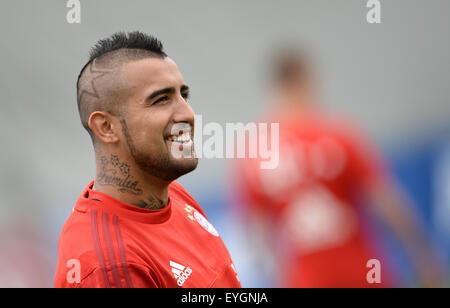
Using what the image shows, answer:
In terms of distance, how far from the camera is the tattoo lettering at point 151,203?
169 cm

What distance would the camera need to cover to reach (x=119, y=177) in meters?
1.68

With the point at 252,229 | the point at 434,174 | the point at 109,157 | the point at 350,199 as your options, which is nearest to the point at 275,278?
the point at 252,229

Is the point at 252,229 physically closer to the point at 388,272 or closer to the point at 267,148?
the point at 267,148

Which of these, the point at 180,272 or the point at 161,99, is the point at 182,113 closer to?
the point at 161,99

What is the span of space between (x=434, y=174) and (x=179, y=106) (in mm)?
3006

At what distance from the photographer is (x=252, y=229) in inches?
112

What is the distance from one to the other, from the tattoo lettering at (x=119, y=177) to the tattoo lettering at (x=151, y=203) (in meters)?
0.04

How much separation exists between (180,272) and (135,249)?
197 millimetres

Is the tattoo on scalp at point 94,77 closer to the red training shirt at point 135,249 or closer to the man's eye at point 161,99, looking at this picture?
the man's eye at point 161,99

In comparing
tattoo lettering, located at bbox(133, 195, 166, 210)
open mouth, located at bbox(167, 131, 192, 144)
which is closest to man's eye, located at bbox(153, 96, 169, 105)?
open mouth, located at bbox(167, 131, 192, 144)

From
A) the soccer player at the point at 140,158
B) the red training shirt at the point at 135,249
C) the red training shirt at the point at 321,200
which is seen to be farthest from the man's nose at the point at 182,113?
the red training shirt at the point at 321,200

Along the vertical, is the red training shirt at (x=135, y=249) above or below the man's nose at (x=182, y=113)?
below

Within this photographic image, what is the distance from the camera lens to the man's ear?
1658mm

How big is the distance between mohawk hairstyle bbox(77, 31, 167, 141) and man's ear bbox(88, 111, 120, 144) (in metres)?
Result: 0.03
